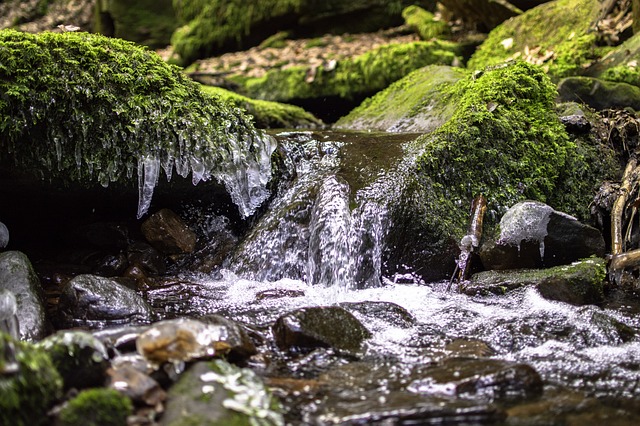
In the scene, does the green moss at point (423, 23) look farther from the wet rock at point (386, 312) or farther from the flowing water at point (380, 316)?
the wet rock at point (386, 312)

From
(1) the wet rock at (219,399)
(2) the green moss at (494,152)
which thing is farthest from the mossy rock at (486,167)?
(1) the wet rock at (219,399)

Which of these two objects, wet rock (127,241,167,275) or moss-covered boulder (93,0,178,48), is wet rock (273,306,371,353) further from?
moss-covered boulder (93,0,178,48)

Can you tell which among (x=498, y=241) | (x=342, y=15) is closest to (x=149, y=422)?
(x=498, y=241)

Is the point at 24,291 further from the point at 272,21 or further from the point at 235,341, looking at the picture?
the point at 272,21

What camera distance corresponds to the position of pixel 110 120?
4188 millimetres

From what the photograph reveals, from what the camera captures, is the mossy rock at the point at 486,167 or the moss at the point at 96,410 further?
the mossy rock at the point at 486,167

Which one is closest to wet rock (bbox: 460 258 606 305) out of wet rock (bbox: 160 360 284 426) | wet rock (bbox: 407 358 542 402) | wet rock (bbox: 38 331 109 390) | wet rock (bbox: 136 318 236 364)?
wet rock (bbox: 407 358 542 402)

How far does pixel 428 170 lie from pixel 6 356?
11.6 feet

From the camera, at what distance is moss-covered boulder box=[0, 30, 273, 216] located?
3879mm

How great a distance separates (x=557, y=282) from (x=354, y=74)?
212 inches

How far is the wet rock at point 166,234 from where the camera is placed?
189 inches

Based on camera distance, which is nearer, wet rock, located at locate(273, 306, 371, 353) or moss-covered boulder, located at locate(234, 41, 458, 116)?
wet rock, located at locate(273, 306, 371, 353)

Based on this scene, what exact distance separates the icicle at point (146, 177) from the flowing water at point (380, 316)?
2.30 ft

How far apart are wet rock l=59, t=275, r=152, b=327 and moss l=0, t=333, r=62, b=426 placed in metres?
1.39
